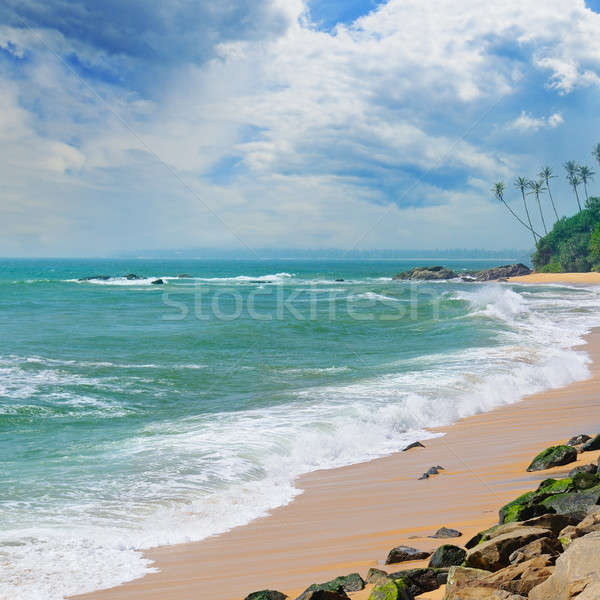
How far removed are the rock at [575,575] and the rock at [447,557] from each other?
121 cm

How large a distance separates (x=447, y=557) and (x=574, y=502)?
1323 millimetres

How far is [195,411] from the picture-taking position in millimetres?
11969

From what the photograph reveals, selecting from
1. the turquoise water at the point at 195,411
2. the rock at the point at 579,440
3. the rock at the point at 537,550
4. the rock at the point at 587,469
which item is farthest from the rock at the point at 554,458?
the rock at the point at 537,550

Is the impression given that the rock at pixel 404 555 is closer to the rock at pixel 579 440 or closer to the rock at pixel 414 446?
the rock at pixel 579 440

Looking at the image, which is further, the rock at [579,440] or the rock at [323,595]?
the rock at [579,440]

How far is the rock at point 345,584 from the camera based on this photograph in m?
4.28

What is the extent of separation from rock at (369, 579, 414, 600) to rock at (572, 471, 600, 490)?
2460 millimetres

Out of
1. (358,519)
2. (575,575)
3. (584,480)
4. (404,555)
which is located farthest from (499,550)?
(358,519)

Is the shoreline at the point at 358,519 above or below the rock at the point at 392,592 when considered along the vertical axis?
below

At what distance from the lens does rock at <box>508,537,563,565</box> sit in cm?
376

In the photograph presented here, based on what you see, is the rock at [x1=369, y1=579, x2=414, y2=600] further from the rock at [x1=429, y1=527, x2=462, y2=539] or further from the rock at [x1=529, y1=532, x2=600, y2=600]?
the rock at [x1=429, y1=527, x2=462, y2=539]

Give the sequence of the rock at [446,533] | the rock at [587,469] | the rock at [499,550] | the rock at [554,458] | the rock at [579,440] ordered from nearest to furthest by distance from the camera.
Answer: the rock at [499,550] < the rock at [446,533] < the rock at [587,469] < the rock at [554,458] < the rock at [579,440]

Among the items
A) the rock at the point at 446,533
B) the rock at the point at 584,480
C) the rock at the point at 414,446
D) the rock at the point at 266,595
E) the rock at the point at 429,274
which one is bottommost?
the rock at the point at 414,446

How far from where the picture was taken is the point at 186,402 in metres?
12.8
